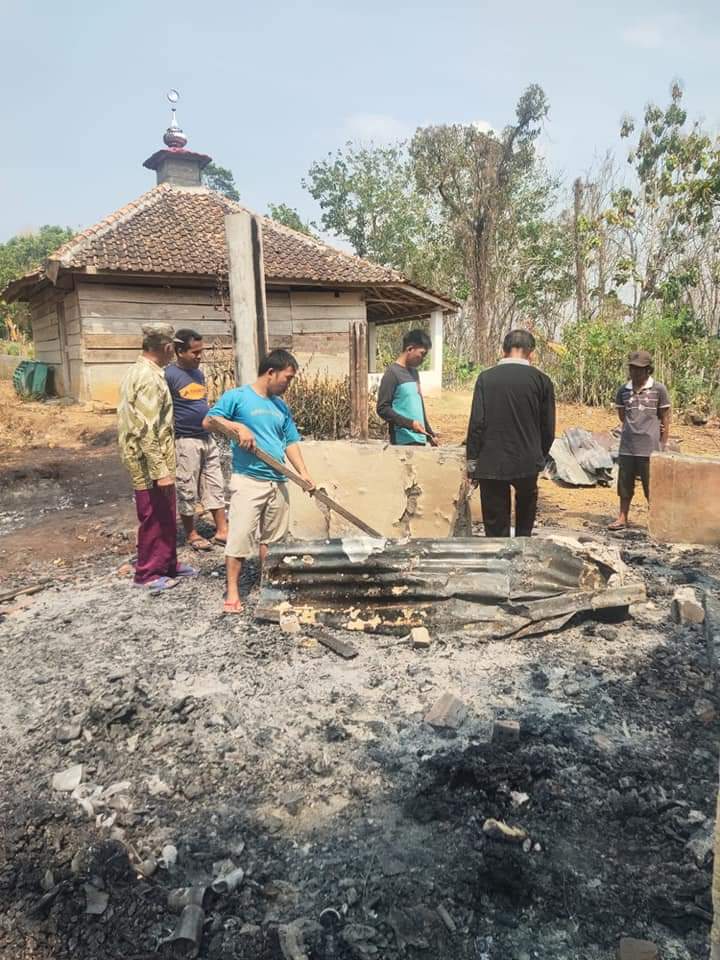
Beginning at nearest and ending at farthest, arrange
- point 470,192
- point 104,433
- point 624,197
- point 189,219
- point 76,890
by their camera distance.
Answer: point 76,890 < point 104,433 < point 189,219 < point 624,197 < point 470,192

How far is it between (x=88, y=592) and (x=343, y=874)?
3.03m

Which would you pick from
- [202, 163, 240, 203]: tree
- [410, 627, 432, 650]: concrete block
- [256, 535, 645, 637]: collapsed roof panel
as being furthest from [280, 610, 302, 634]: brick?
[202, 163, 240, 203]: tree

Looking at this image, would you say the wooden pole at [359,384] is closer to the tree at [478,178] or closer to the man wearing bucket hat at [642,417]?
the man wearing bucket hat at [642,417]

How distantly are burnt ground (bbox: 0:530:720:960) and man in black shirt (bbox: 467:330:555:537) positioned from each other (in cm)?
112

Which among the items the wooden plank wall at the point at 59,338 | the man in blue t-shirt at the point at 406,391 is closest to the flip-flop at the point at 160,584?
the man in blue t-shirt at the point at 406,391

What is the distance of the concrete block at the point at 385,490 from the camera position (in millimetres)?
4883

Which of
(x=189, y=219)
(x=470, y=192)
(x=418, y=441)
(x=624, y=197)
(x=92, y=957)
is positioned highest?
(x=470, y=192)

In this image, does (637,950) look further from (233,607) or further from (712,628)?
(233,607)

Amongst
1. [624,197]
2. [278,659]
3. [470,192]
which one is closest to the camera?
[278,659]

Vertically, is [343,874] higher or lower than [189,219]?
lower

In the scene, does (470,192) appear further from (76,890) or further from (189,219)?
(76,890)

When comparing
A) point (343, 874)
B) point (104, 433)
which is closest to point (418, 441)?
point (343, 874)

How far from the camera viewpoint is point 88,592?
4.41 metres

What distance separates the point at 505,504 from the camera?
14.7ft
